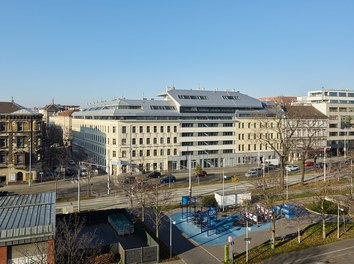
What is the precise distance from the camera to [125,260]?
24.0 m

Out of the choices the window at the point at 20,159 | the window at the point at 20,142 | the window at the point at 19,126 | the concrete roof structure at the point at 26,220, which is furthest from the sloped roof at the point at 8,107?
the concrete roof structure at the point at 26,220

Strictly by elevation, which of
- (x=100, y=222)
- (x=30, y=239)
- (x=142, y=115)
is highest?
(x=142, y=115)

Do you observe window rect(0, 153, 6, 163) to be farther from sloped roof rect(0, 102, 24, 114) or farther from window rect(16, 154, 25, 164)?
sloped roof rect(0, 102, 24, 114)

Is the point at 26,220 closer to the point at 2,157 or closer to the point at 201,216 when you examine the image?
the point at 201,216

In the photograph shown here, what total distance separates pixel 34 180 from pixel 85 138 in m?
27.5

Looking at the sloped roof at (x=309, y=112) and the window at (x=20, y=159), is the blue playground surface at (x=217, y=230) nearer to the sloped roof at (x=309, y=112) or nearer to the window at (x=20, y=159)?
the window at (x=20, y=159)

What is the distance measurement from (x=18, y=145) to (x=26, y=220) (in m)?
38.5

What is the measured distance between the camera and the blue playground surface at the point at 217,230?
29750 mm

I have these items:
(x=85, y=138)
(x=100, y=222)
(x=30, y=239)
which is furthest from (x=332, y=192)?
(x=85, y=138)

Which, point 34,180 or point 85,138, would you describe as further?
point 85,138

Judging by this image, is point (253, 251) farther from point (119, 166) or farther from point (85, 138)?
point (85, 138)

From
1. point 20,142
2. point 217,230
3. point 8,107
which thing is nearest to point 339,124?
point 217,230

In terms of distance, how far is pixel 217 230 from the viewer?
3206 cm

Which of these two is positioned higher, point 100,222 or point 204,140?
point 204,140
